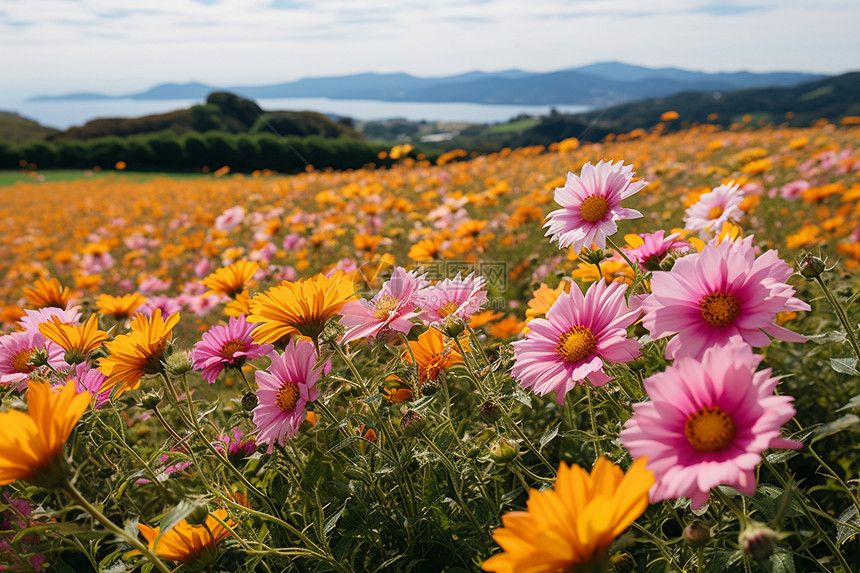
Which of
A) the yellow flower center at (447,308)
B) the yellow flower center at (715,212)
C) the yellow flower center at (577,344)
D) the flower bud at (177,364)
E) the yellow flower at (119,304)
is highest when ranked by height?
the yellow flower center at (715,212)

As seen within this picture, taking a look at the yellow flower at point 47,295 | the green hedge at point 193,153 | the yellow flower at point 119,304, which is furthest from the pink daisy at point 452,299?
the green hedge at point 193,153

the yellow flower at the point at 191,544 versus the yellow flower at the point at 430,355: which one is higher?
the yellow flower at the point at 430,355

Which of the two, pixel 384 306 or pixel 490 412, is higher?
pixel 384 306

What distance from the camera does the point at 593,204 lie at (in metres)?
0.98

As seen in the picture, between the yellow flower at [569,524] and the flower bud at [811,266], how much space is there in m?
0.56

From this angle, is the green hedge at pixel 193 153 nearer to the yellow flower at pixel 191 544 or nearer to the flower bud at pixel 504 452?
the yellow flower at pixel 191 544

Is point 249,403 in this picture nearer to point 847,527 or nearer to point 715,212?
point 847,527

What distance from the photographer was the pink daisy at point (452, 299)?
1002 millimetres

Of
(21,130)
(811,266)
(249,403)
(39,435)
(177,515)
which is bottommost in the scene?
(249,403)

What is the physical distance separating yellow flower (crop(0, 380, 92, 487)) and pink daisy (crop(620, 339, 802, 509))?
62cm

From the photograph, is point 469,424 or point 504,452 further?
point 469,424

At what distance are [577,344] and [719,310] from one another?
21 cm

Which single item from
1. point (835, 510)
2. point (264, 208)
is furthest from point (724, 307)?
point (264, 208)

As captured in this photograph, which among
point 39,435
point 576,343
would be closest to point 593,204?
point 576,343
